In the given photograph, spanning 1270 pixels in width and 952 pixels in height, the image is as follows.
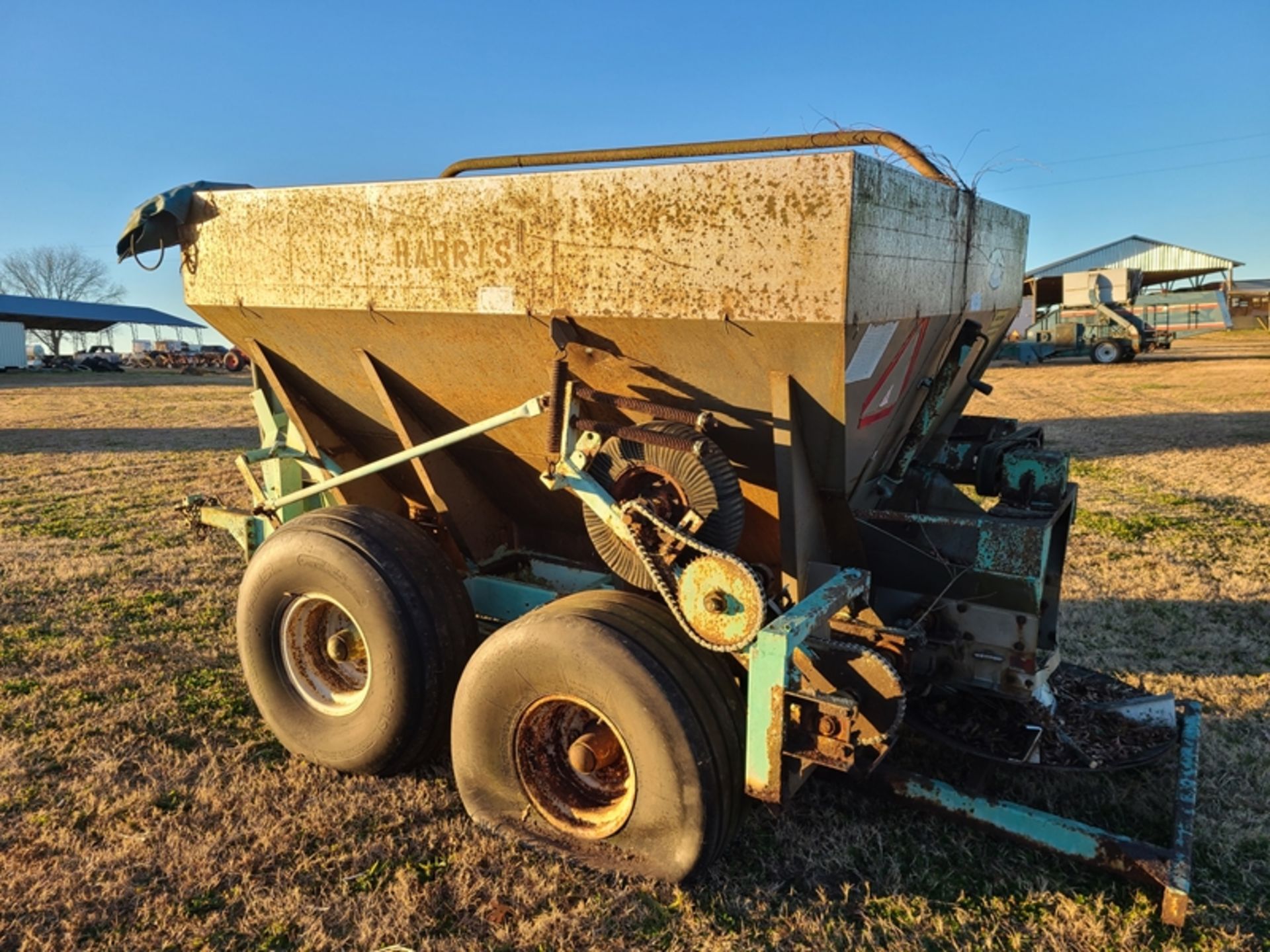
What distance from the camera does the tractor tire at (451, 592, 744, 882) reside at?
8.46ft

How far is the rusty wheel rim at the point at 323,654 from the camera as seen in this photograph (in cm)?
355

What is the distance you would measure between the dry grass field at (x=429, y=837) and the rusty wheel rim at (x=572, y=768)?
0.15 metres

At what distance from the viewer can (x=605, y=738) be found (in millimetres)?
2832

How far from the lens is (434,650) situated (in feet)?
10.7

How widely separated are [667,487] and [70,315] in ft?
195

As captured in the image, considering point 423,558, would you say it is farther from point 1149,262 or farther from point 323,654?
point 1149,262

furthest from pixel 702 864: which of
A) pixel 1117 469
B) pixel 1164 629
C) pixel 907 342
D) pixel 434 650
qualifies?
pixel 1117 469

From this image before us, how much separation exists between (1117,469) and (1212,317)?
23991mm

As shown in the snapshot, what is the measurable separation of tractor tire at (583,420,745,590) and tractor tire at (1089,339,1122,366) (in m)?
28.2

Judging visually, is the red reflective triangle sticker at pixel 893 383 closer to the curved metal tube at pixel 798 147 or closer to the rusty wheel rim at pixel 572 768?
the curved metal tube at pixel 798 147

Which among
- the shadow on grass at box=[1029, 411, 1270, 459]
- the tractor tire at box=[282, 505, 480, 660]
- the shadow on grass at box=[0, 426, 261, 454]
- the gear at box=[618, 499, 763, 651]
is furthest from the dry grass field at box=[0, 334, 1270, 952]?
the shadow on grass at box=[0, 426, 261, 454]

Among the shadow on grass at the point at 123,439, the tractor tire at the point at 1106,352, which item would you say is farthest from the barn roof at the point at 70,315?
the tractor tire at the point at 1106,352

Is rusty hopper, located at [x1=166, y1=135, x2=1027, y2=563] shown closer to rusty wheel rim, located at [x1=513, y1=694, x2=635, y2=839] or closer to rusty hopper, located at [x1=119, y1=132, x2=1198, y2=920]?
rusty hopper, located at [x1=119, y1=132, x2=1198, y2=920]

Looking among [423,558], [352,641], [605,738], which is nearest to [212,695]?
[352,641]
